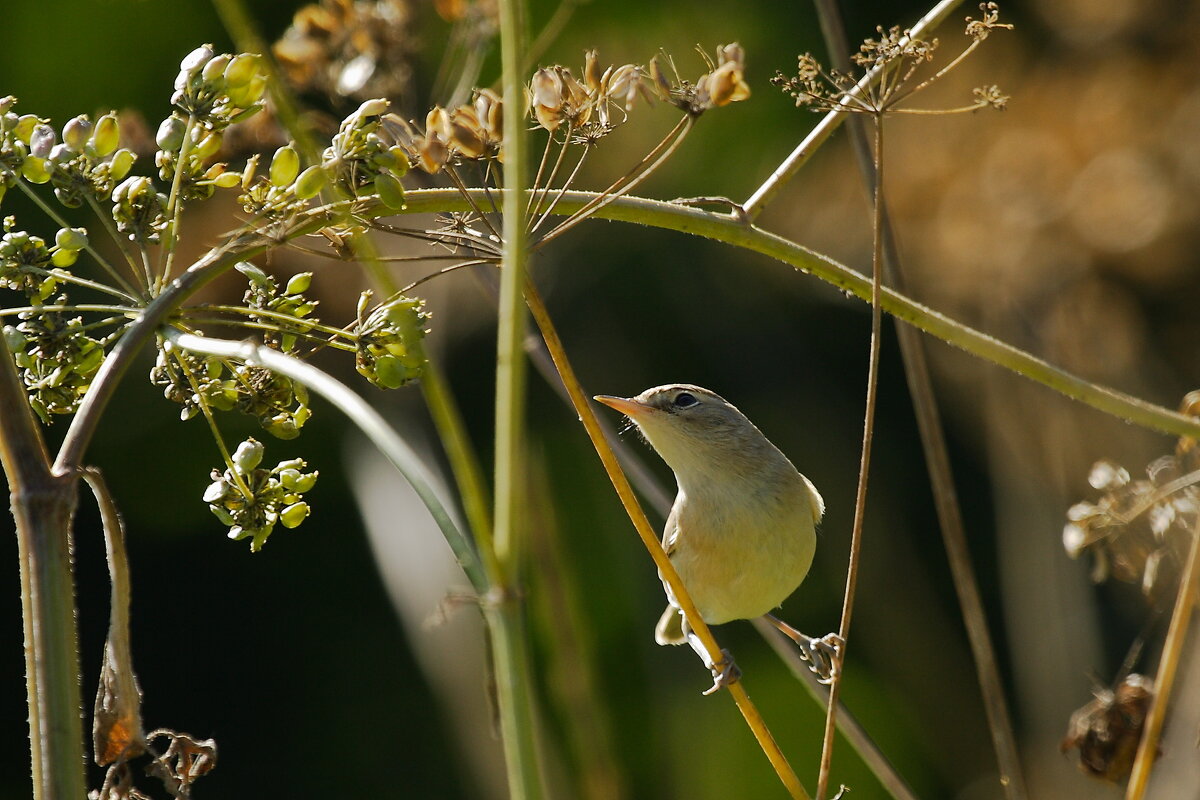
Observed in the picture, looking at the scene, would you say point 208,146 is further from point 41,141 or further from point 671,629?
point 671,629

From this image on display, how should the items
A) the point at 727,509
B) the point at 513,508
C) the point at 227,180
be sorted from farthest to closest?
1. the point at 727,509
2. the point at 227,180
3. the point at 513,508

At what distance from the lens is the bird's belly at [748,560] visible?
309 centimetres

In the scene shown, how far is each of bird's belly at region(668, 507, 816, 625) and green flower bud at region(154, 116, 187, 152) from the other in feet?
6.77

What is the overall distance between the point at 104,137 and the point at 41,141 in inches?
2.9

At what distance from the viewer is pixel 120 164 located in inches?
55.8

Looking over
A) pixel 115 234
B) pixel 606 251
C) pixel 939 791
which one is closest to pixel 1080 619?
pixel 939 791

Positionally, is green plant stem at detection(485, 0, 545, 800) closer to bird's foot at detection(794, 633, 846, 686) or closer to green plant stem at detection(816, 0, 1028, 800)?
green plant stem at detection(816, 0, 1028, 800)

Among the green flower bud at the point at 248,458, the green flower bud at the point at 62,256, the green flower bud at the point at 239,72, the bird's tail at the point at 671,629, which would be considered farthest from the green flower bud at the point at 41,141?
the bird's tail at the point at 671,629

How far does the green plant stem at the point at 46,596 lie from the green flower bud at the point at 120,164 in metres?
0.33

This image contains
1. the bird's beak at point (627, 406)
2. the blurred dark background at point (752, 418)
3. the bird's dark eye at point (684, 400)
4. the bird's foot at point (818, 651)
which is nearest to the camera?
the bird's foot at point (818, 651)

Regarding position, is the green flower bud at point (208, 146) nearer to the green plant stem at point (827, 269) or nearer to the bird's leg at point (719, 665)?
the green plant stem at point (827, 269)

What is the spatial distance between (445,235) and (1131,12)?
4.61 m

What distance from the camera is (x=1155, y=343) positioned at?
5.55 m

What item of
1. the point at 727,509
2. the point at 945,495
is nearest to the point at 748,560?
the point at 727,509
